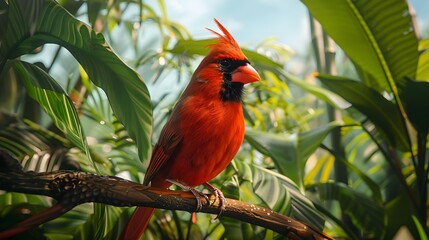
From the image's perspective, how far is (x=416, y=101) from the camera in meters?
1.21

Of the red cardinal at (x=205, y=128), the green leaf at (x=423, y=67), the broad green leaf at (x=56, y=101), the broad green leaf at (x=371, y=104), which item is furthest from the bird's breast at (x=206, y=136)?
the green leaf at (x=423, y=67)

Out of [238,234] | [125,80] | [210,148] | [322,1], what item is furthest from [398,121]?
[125,80]

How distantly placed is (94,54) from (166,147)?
0.65 ft

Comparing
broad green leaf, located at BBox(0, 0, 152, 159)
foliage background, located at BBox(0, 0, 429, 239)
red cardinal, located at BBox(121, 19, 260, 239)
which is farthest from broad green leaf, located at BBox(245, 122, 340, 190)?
broad green leaf, located at BBox(0, 0, 152, 159)

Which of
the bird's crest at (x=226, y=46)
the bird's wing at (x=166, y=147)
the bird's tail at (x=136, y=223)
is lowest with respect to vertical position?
the bird's tail at (x=136, y=223)

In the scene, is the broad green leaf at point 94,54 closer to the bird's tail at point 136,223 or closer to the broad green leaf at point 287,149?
the bird's tail at point 136,223

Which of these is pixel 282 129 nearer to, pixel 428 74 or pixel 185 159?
pixel 428 74

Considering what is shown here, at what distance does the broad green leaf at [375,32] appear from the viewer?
4.02 ft

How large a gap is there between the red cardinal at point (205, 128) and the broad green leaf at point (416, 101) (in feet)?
1.60

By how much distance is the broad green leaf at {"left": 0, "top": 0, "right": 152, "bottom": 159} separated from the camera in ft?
2.65

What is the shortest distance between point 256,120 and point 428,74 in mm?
524

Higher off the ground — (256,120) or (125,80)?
(125,80)

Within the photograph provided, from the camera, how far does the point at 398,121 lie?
131 cm

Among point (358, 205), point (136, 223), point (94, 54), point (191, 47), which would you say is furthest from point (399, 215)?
point (94, 54)
